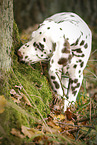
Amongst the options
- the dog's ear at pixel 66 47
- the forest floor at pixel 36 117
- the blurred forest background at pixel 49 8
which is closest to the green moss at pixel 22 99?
the forest floor at pixel 36 117

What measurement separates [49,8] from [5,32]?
7674mm

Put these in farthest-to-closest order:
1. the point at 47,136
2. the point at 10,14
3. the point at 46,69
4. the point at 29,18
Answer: the point at 29,18 < the point at 46,69 < the point at 10,14 < the point at 47,136

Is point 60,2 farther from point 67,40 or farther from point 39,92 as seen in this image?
point 39,92

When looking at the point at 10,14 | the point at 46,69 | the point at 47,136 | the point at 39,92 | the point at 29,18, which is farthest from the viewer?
the point at 29,18

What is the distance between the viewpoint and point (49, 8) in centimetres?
890

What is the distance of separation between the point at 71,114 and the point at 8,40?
1.51m

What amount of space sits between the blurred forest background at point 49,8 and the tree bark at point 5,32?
6.68 metres

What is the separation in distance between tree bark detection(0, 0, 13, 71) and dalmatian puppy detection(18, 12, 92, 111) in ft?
2.06

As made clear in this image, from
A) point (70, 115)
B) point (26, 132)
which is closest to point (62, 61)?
point (70, 115)

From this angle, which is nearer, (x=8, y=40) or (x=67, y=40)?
(x=8, y=40)

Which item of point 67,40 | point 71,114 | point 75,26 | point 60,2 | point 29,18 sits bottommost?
point 71,114

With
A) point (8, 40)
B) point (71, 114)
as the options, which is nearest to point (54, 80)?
point (71, 114)

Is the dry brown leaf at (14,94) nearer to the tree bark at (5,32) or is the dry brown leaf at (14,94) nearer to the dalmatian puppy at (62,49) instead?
the tree bark at (5,32)

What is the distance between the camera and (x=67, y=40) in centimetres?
284
